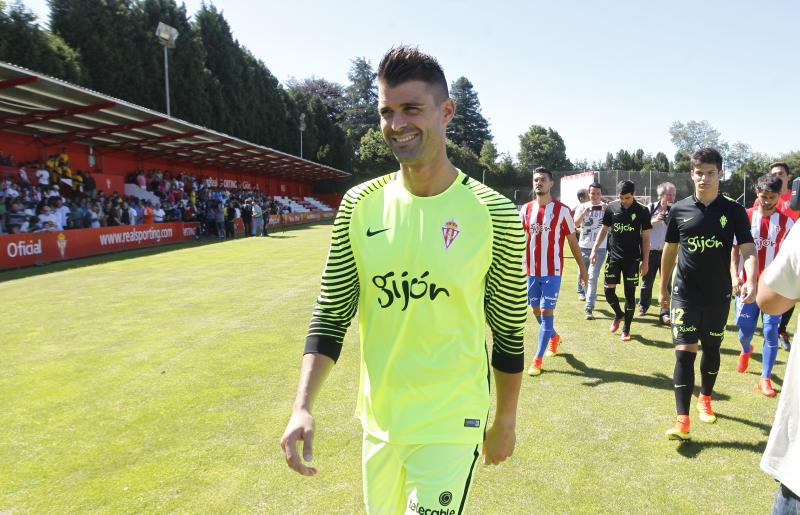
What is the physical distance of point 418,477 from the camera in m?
1.98

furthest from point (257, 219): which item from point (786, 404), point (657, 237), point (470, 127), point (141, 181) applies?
point (470, 127)

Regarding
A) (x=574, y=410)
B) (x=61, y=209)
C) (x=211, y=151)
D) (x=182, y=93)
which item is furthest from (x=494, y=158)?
(x=574, y=410)

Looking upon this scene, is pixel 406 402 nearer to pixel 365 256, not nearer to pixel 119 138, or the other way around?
pixel 365 256

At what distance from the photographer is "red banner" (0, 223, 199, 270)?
15184mm

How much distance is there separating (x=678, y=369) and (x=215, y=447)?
4.03 meters

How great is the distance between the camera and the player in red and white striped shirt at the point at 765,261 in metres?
5.91

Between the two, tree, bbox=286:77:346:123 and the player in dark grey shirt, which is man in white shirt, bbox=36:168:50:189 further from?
tree, bbox=286:77:346:123

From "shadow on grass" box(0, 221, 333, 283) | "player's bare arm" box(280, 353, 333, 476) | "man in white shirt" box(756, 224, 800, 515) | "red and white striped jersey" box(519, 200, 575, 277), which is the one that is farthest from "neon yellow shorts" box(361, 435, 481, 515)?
"shadow on grass" box(0, 221, 333, 283)

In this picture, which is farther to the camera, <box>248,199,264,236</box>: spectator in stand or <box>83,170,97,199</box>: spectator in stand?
<box>248,199,264,236</box>: spectator in stand

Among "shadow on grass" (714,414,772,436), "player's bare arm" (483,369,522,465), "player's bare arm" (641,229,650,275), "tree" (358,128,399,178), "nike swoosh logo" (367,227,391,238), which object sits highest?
"tree" (358,128,399,178)

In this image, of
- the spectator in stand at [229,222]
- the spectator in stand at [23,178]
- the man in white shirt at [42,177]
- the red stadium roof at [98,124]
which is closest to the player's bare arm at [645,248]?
the red stadium roof at [98,124]

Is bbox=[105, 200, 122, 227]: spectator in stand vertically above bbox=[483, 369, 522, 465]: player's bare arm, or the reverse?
bbox=[105, 200, 122, 227]: spectator in stand

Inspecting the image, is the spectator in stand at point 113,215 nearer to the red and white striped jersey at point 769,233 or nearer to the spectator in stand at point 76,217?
the spectator in stand at point 76,217

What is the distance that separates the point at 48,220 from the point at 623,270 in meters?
17.7
